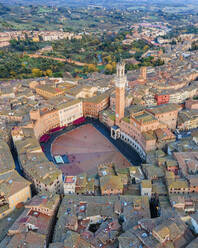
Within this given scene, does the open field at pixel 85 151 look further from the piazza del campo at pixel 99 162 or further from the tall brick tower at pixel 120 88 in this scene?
the tall brick tower at pixel 120 88

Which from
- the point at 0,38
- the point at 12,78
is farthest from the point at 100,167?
the point at 0,38

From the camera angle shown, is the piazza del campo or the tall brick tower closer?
the piazza del campo

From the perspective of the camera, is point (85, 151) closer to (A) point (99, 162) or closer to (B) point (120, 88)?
(A) point (99, 162)

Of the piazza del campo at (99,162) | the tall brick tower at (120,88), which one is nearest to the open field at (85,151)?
the piazza del campo at (99,162)

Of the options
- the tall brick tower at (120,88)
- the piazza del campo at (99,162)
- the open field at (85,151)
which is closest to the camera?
the piazza del campo at (99,162)

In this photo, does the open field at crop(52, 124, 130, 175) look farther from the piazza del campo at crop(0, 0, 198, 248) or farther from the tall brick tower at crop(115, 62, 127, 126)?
the tall brick tower at crop(115, 62, 127, 126)

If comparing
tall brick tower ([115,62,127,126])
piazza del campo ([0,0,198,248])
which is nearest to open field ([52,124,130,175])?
piazza del campo ([0,0,198,248])

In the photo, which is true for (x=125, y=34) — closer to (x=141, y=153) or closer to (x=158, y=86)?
(x=158, y=86)
